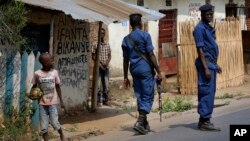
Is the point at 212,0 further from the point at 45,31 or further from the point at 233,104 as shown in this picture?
the point at 45,31

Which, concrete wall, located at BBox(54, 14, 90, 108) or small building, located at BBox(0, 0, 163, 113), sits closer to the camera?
small building, located at BBox(0, 0, 163, 113)

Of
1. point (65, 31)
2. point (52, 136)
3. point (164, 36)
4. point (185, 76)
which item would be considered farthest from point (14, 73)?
point (164, 36)

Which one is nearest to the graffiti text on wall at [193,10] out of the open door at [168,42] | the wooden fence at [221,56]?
the open door at [168,42]

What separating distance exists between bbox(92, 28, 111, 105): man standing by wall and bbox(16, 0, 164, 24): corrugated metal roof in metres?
1.25

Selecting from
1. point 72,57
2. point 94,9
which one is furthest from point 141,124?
point 72,57

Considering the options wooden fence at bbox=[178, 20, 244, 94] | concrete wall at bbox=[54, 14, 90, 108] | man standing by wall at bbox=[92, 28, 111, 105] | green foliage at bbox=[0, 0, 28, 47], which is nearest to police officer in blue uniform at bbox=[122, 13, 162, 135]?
green foliage at bbox=[0, 0, 28, 47]

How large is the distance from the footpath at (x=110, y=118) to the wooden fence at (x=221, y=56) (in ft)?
1.90

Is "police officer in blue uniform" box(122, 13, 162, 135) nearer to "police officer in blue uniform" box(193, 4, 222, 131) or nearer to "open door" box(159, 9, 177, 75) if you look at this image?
"police officer in blue uniform" box(193, 4, 222, 131)

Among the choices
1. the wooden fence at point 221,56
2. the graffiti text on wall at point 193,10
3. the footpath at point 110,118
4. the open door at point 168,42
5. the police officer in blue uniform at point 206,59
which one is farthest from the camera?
the graffiti text on wall at point 193,10

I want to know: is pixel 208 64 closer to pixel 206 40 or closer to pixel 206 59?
pixel 206 59

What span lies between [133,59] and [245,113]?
3.11 m

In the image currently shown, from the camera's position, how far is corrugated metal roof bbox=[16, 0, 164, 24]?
338 inches

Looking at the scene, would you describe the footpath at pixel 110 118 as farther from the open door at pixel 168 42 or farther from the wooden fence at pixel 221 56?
the open door at pixel 168 42

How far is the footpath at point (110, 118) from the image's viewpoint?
8.80 m
